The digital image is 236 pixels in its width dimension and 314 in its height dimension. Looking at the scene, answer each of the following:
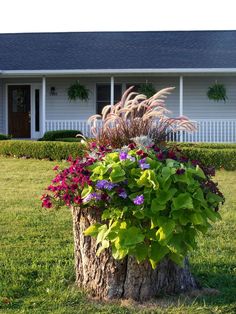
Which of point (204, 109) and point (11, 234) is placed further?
point (204, 109)

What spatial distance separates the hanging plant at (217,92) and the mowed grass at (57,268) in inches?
435

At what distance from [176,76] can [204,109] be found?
5.67ft

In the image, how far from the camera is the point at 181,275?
4.50 metres

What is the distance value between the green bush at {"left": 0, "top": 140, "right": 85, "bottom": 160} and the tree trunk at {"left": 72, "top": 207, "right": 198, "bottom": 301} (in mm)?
10081

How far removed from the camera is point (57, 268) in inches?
208

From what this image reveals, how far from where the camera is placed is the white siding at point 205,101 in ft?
68.0

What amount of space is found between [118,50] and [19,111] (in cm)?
487

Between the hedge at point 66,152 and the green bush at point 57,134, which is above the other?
the green bush at point 57,134

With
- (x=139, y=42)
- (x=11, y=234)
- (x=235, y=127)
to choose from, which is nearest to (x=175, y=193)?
(x=11, y=234)

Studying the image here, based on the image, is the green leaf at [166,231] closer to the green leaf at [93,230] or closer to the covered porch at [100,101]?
the green leaf at [93,230]

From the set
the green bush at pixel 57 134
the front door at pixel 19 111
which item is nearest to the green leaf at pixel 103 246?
the green bush at pixel 57 134

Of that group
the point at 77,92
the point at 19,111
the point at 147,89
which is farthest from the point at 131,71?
the point at 19,111

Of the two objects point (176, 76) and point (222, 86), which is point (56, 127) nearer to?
point (176, 76)

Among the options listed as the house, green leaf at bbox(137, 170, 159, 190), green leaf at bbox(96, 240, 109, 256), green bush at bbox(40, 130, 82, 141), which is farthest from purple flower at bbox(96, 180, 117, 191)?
the house
